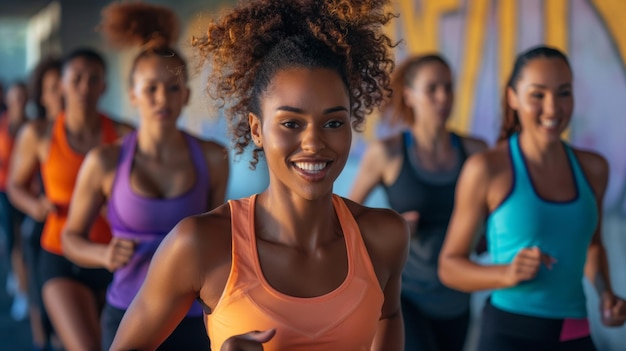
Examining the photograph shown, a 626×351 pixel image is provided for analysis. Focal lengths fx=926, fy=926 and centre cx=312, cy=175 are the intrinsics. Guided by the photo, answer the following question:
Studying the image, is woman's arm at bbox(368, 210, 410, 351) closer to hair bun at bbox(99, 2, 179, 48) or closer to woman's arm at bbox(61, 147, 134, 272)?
woman's arm at bbox(61, 147, 134, 272)

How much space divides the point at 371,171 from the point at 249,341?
107 inches

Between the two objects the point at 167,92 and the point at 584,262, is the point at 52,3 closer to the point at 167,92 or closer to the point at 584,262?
the point at 167,92

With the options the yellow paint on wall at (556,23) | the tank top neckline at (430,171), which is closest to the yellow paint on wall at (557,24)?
the yellow paint on wall at (556,23)

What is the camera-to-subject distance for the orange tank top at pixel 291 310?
2162 millimetres

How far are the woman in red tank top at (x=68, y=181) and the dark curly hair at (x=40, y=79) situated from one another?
106cm

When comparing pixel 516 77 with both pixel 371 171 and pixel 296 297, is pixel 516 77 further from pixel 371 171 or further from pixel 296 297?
pixel 296 297

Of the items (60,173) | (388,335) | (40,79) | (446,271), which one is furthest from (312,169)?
(40,79)

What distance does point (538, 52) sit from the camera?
362 cm

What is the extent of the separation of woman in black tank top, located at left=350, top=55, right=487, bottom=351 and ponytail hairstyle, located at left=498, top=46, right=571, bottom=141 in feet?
2.11

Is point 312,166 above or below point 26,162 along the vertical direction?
above

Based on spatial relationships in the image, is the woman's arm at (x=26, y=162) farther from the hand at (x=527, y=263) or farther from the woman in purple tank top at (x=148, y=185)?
the hand at (x=527, y=263)

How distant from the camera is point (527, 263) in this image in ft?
10.2

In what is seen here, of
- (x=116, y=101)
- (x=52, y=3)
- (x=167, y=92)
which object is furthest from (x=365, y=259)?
(x=52, y=3)

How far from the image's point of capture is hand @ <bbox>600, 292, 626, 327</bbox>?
11.2 feet
